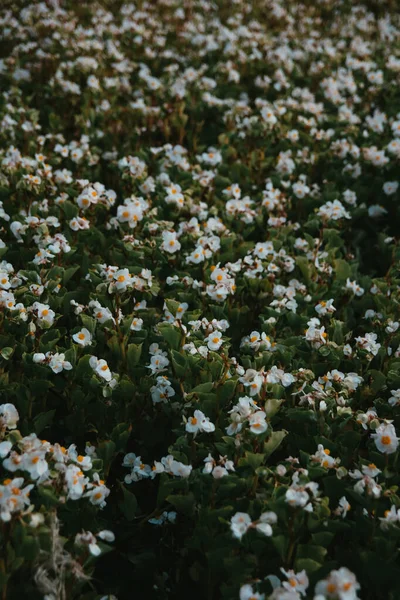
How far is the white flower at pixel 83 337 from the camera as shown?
8.97 ft

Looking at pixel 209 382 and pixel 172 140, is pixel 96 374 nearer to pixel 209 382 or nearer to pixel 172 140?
pixel 209 382

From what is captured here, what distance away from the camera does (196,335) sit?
281cm

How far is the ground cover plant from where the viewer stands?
2.10 meters

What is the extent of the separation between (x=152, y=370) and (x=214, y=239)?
3.49 ft

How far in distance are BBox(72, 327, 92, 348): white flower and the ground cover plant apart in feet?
0.04

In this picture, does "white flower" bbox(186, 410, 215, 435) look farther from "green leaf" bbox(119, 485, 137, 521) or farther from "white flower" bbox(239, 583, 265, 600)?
"white flower" bbox(239, 583, 265, 600)

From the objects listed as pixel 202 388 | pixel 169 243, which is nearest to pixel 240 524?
pixel 202 388

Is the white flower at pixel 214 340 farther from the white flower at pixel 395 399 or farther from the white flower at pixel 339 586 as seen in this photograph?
the white flower at pixel 339 586

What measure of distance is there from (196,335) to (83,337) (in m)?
0.53

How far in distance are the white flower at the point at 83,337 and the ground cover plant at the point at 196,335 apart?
0.04ft

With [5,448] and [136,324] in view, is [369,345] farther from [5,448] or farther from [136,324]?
[5,448]

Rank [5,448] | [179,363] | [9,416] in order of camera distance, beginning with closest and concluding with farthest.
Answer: [5,448] → [9,416] → [179,363]

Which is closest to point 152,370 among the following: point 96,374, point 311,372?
point 96,374

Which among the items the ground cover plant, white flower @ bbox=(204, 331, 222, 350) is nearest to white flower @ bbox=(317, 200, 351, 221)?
the ground cover plant
